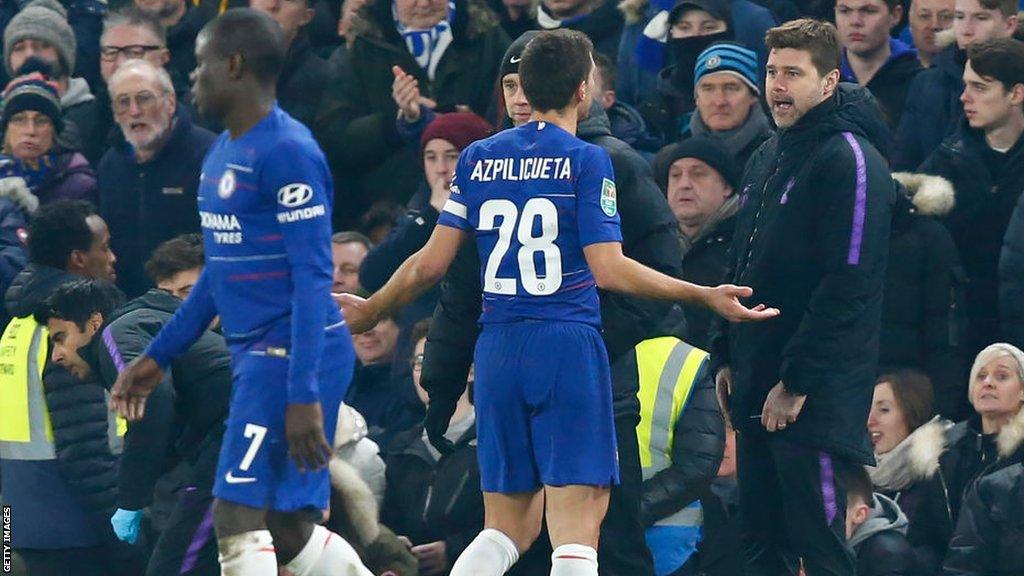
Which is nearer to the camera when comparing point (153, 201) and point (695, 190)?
point (695, 190)

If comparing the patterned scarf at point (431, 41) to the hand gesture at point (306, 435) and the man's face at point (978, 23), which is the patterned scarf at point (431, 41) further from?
the hand gesture at point (306, 435)

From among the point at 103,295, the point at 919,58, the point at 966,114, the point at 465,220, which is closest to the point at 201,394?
the point at 103,295

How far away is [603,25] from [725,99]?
2.03 meters

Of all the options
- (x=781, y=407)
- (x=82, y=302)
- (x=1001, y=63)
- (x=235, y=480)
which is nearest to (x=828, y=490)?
(x=781, y=407)

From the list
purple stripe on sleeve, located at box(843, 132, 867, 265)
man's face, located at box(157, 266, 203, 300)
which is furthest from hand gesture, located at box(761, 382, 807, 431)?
man's face, located at box(157, 266, 203, 300)

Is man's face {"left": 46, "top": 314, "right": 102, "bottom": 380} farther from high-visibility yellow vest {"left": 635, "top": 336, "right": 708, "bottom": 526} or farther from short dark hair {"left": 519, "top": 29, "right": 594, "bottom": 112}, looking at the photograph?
short dark hair {"left": 519, "top": 29, "right": 594, "bottom": 112}

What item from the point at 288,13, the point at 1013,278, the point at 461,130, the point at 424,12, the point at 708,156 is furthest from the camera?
the point at 288,13

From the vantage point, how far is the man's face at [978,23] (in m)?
11.8

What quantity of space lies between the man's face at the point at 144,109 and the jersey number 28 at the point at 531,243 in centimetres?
520

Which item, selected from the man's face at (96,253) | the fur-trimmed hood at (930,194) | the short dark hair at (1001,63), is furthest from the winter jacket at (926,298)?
the man's face at (96,253)

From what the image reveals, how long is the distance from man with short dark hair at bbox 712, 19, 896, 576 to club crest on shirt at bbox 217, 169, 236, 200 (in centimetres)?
254

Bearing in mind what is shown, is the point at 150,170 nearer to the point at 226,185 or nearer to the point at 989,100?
the point at 989,100

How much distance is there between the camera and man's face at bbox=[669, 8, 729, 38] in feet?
41.6

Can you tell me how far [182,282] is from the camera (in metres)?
10.6
